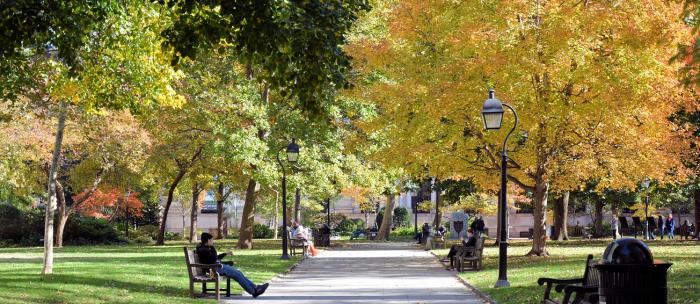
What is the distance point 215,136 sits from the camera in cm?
4019

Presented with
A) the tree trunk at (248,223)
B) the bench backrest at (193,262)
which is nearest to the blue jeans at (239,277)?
the bench backrest at (193,262)

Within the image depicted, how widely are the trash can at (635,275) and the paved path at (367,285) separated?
6641mm

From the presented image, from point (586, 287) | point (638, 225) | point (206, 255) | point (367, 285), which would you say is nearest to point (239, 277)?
point (206, 255)

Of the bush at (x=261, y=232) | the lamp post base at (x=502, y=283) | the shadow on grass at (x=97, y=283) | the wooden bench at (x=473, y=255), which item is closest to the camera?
the shadow on grass at (x=97, y=283)

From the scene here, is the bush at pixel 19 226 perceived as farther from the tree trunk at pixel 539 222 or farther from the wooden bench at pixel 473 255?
the wooden bench at pixel 473 255

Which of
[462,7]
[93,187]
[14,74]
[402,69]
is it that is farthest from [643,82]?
[93,187]

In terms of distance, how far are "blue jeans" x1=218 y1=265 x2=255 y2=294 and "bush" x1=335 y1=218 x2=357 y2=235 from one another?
5869 centimetres

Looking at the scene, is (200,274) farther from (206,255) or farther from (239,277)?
(239,277)

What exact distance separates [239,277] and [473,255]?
957 cm

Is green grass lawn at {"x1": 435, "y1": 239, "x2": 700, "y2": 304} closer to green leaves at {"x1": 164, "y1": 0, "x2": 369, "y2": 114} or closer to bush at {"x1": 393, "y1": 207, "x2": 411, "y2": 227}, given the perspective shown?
green leaves at {"x1": 164, "y1": 0, "x2": 369, "y2": 114}

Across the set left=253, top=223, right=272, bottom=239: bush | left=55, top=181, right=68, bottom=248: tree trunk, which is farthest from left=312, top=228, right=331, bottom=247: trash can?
left=253, top=223, right=272, bottom=239: bush

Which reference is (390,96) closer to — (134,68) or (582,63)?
(582,63)

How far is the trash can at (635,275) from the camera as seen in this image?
416 inches

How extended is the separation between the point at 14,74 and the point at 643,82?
15.8 m
